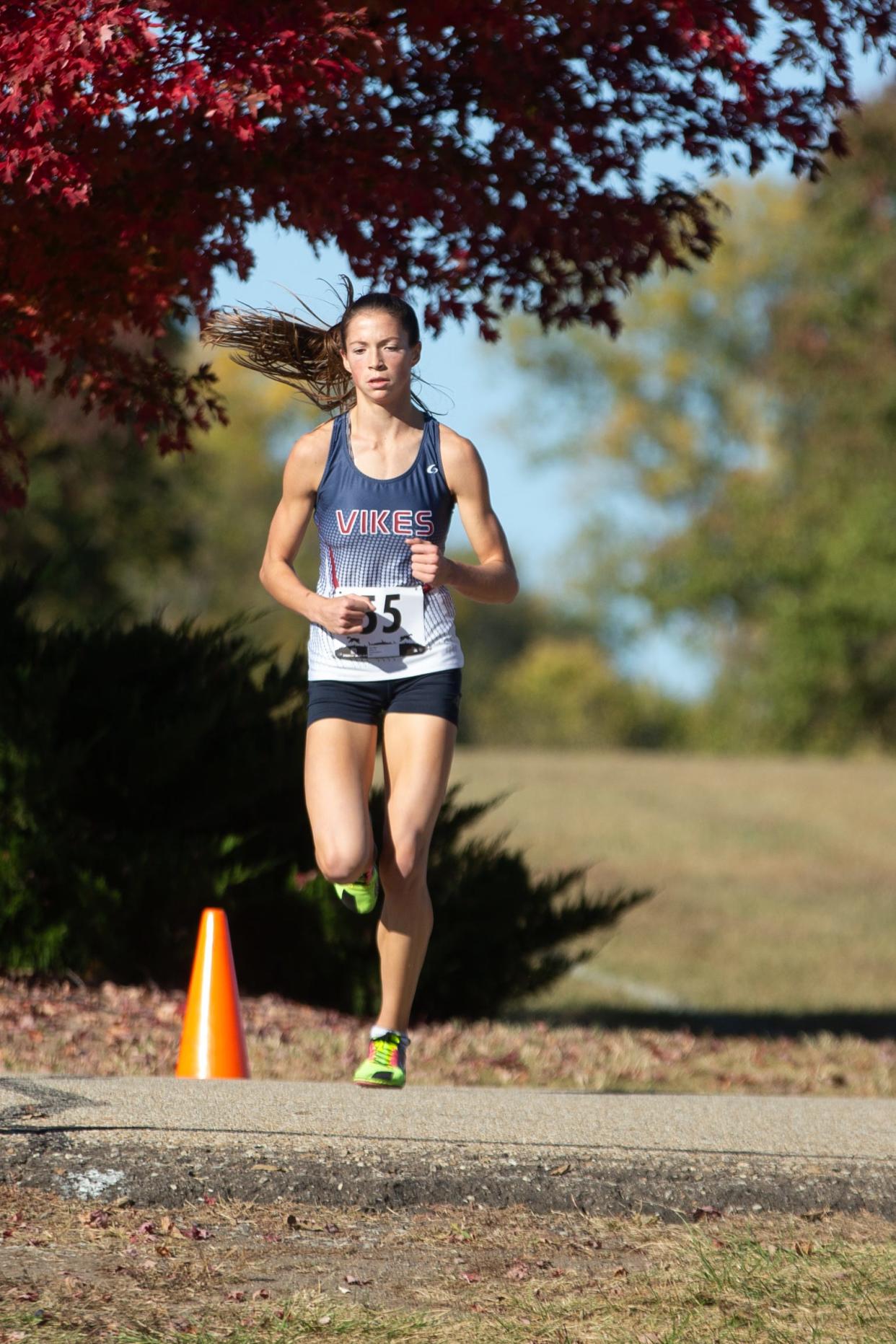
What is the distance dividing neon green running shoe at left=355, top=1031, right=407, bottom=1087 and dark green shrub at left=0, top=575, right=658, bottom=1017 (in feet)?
8.67

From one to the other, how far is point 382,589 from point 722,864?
1448cm

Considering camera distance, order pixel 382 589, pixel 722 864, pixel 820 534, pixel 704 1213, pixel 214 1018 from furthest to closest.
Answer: pixel 820 534 → pixel 722 864 → pixel 214 1018 → pixel 382 589 → pixel 704 1213

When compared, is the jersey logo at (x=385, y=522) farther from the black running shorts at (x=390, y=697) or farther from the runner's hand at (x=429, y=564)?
the black running shorts at (x=390, y=697)

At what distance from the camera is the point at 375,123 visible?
712 centimetres

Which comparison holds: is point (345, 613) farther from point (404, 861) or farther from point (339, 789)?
point (404, 861)

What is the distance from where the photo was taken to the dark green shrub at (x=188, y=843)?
807 centimetres

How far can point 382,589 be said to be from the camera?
5.23 m

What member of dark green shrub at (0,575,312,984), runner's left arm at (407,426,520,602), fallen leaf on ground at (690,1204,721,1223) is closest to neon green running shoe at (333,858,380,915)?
runner's left arm at (407,426,520,602)

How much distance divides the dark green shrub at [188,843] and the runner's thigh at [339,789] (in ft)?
9.45

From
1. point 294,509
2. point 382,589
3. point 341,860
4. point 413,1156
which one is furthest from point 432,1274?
point 294,509

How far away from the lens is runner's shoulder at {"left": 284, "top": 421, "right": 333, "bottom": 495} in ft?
17.8

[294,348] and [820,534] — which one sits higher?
[820,534]

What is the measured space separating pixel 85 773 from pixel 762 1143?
4240mm

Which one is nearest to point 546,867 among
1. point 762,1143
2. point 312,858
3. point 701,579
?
point 312,858
